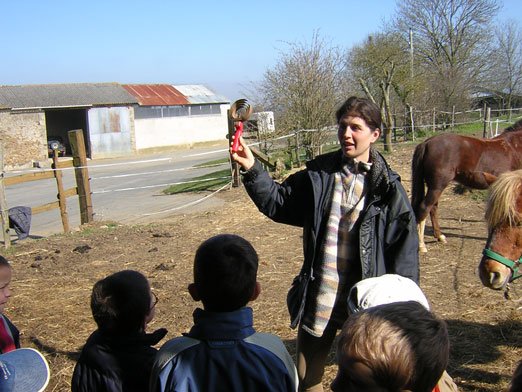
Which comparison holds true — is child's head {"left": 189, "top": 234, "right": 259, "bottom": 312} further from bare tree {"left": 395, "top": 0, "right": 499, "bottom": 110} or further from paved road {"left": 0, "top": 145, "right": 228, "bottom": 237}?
bare tree {"left": 395, "top": 0, "right": 499, "bottom": 110}

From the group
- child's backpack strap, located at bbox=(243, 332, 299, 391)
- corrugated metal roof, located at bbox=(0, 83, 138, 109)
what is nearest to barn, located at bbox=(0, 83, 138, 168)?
corrugated metal roof, located at bbox=(0, 83, 138, 109)

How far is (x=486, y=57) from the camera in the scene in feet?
Result: 105

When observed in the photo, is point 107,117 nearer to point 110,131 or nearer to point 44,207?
point 110,131

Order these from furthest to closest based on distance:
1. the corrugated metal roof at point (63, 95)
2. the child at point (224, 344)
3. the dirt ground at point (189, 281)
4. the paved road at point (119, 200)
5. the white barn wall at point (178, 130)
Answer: the white barn wall at point (178, 130) < the corrugated metal roof at point (63, 95) < the paved road at point (119, 200) < the dirt ground at point (189, 281) < the child at point (224, 344)

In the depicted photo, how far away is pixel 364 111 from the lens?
7.66ft

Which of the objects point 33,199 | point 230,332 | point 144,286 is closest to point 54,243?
point 144,286

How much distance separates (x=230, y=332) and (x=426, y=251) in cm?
549

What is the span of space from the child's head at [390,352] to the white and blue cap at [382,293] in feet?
1.62

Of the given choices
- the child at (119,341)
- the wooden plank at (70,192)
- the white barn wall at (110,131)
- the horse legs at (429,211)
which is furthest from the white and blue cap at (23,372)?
the white barn wall at (110,131)

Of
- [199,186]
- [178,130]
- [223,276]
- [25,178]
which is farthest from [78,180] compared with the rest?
[178,130]

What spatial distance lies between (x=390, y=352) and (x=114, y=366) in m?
1.07

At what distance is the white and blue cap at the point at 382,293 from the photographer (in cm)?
174

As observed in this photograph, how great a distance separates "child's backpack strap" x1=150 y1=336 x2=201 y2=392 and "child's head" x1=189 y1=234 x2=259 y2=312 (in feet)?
0.43

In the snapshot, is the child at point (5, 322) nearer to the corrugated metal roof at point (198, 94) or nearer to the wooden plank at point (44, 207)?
the wooden plank at point (44, 207)
